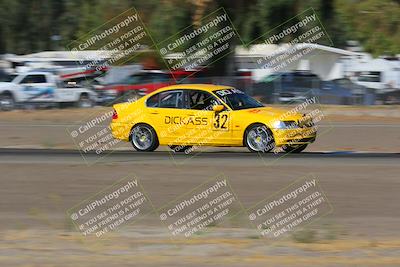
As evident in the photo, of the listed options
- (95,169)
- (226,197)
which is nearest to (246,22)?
(95,169)

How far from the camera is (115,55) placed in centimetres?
3909

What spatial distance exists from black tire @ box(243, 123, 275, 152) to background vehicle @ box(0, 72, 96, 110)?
60.5 feet

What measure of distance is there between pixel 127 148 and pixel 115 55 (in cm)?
2003

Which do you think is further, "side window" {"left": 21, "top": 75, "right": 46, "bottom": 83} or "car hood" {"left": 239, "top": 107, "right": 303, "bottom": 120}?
"side window" {"left": 21, "top": 75, "right": 46, "bottom": 83}

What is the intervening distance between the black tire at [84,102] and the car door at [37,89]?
43.7 inches

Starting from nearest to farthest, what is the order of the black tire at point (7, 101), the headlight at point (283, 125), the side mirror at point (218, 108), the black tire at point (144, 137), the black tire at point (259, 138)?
the headlight at point (283, 125), the black tire at point (259, 138), the side mirror at point (218, 108), the black tire at point (144, 137), the black tire at point (7, 101)

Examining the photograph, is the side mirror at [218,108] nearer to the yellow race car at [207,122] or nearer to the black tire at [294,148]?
the yellow race car at [207,122]

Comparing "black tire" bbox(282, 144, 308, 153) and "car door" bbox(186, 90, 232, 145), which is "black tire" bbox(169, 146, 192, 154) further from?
"black tire" bbox(282, 144, 308, 153)

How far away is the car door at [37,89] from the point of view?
3428cm

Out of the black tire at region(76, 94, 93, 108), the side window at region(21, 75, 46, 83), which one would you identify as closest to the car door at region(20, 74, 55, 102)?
the side window at region(21, 75, 46, 83)

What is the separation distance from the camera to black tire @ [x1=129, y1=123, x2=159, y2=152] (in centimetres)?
1783

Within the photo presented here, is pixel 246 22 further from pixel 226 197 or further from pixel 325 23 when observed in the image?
pixel 226 197

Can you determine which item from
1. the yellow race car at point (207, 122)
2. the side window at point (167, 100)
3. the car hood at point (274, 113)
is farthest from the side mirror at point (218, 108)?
the side window at point (167, 100)

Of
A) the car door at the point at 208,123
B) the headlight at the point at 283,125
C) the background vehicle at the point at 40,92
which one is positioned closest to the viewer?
the headlight at the point at 283,125
